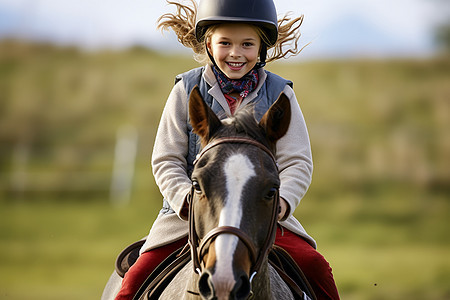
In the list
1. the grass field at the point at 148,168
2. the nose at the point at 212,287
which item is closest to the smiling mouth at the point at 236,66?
the nose at the point at 212,287

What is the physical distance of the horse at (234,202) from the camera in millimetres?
2742

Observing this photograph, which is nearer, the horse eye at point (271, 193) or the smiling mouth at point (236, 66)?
the horse eye at point (271, 193)

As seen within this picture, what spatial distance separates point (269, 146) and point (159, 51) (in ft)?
103

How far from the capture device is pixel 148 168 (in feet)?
76.3

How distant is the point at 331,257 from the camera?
14859 mm

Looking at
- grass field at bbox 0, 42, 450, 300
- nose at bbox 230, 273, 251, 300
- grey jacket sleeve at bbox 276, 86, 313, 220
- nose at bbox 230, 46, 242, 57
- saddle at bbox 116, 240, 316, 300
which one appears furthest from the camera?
grass field at bbox 0, 42, 450, 300

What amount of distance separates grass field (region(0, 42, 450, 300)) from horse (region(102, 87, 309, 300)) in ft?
31.0

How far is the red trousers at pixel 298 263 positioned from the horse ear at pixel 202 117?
3.33ft

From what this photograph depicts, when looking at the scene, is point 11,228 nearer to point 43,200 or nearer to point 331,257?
point 43,200

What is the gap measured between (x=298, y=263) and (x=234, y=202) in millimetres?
1304

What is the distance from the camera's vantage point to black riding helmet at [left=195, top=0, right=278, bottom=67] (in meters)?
3.80

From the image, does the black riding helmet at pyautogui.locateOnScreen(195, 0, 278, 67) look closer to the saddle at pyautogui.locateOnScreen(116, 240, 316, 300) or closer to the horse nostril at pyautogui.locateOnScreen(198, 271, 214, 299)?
the saddle at pyautogui.locateOnScreen(116, 240, 316, 300)

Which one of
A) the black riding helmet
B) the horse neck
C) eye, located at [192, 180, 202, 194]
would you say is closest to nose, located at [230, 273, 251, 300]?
the horse neck

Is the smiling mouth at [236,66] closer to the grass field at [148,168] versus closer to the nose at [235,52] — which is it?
the nose at [235,52]
